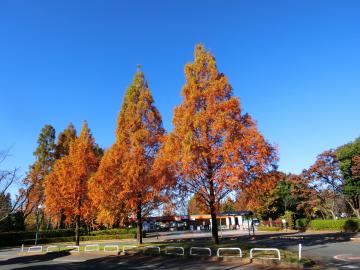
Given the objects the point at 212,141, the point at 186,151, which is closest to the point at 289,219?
the point at 212,141

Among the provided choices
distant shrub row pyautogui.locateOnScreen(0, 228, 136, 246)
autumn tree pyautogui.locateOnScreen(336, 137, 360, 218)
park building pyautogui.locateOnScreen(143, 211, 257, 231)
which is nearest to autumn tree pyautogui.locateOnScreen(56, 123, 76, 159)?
distant shrub row pyautogui.locateOnScreen(0, 228, 136, 246)

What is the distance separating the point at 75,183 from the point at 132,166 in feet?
28.1

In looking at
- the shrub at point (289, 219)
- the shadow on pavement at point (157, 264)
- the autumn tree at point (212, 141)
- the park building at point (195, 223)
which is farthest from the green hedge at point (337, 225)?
the shadow on pavement at point (157, 264)

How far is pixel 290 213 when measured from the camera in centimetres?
4962

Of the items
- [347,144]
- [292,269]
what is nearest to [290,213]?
[347,144]

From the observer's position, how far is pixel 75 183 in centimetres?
3028

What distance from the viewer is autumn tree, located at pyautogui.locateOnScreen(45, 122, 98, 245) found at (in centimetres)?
3042

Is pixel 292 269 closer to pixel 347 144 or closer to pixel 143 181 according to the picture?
pixel 143 181

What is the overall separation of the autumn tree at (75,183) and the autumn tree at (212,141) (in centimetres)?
1186

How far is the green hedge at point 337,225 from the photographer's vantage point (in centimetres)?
3682

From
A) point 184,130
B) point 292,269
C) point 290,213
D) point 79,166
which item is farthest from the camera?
point 290,213

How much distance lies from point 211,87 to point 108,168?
9.77 metres

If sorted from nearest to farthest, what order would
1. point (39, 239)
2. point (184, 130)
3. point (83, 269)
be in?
point (83, 269)
point (184, 130)
point (39, 239)

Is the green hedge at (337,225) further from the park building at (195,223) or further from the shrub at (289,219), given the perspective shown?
the park building at (195,223)
